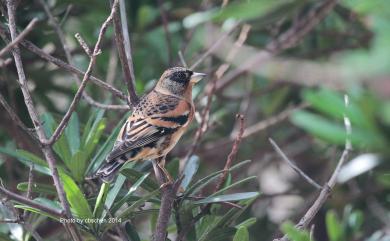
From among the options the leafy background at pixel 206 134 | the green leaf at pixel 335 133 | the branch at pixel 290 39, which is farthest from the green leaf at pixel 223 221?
the green leaf at pixel 335 133

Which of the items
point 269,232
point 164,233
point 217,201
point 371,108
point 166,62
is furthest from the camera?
point 166,62

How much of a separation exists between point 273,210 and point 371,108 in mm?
3658

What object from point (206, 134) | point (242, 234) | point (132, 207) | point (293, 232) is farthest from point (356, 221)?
point (206, 134)

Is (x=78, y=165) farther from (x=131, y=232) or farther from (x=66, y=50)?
(x=66, y=50)

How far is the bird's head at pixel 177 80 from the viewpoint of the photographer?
155 inches

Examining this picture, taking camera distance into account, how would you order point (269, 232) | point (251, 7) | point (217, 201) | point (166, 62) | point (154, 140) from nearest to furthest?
point (251, 7) < point (217, 201) < point (154, 140) < point (269, 232) < point (166, 62)

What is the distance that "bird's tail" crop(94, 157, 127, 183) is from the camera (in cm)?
290

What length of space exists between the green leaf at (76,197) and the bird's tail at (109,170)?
0.18 metres

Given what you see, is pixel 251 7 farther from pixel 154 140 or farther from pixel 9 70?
pixel 9 70

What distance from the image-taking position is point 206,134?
4.19 metres

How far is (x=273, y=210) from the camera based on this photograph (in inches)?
193

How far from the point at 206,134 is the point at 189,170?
3.89 ft

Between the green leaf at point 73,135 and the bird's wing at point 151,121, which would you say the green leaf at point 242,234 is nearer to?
the bird's wing at point 151,121

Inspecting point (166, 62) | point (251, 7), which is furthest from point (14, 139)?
point (251, 7)
